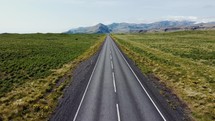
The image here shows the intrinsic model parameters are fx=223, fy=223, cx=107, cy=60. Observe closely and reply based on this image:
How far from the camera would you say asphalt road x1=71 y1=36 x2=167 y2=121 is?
1814 cm

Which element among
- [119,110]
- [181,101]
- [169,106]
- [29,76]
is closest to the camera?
[119,110]

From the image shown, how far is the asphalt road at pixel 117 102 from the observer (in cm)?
1814

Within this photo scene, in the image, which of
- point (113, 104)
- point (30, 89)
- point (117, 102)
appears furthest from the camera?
point (30, 89)

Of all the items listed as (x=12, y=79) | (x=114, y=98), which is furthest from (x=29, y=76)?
(x=114, y=98)

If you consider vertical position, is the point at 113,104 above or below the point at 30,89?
above

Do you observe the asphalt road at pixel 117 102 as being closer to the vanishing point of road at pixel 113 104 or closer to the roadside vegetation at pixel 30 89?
the vanishing point of road at pixel 113 104

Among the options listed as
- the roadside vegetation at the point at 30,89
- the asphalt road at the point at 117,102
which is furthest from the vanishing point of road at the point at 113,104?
the roadside vegetation at the point at 30,89

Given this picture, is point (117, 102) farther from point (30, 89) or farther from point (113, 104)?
point (30, 89)

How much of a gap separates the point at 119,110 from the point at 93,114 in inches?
90.9

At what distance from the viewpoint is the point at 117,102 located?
70.2ft

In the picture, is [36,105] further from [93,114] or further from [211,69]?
[211,69]

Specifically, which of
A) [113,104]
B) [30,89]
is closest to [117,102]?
[113,104]

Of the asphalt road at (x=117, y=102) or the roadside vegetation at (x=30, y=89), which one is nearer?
the asphalt road at (x=117, y=102)

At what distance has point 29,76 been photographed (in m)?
34.6
